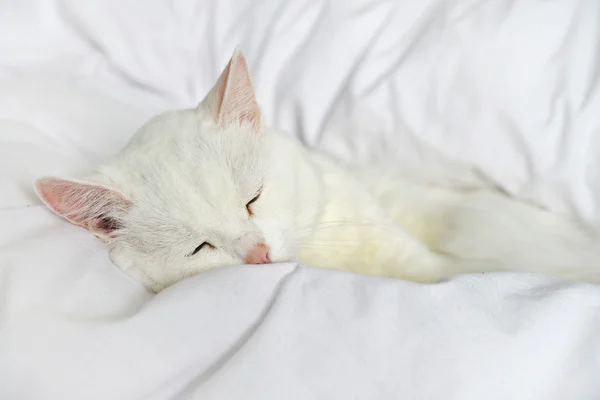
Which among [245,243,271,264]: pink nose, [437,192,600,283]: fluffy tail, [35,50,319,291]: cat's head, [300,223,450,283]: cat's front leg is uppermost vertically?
[35,50,319,291]: cat's head

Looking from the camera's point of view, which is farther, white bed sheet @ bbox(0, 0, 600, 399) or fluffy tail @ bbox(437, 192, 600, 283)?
fluffy tail @ bbox(437, 192, 600, 283)

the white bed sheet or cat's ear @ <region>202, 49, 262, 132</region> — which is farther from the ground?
cat's ear @ <region>202, 49, 262, 132</region>

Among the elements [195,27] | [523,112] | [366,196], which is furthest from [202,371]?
[195,27]

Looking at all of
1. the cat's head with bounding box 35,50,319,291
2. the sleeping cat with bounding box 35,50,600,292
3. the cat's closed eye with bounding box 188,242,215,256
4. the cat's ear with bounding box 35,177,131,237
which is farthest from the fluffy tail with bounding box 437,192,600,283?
the cat's ear with bounding box 35,177,131,237

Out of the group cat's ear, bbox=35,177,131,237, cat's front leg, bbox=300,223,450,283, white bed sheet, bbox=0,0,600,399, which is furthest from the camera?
cat's front leg, bbox=300,223,450,283

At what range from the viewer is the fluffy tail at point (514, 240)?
1086 millimetres

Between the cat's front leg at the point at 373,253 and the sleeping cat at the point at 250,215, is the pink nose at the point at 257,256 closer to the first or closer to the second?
the sleeping cat at the point at 250,215

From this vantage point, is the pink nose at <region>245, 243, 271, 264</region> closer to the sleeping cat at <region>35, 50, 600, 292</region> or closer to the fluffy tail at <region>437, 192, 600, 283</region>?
the sleeping cat at <region>35, 50, 600, 292</region>

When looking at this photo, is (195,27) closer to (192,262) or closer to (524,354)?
(192,262)

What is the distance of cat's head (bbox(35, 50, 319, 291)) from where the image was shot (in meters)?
0.95

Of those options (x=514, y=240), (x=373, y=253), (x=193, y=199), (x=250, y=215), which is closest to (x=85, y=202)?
(x=193, y=199)

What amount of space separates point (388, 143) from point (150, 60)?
71cm

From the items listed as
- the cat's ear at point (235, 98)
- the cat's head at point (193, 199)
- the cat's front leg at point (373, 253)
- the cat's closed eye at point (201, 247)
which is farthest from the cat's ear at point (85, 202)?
the cat's front leg at point (373, 253)

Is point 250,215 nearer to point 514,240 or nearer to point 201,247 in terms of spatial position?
point 201,247
